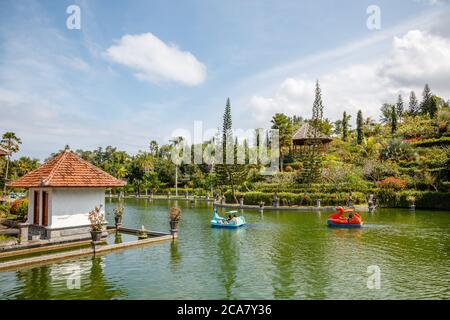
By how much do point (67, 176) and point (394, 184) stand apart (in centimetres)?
3415

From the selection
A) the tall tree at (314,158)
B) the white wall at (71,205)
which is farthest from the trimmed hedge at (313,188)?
the white wall at (71,205)

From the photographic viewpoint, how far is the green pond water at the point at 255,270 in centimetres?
1004

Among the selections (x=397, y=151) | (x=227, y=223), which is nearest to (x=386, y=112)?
(x=397, y=151)

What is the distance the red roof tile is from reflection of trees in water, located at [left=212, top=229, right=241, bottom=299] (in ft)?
21.2

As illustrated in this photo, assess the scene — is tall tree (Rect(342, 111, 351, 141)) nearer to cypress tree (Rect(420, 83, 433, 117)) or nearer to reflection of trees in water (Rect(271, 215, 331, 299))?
cypress tree (Rect(420, 83, 433, 117))

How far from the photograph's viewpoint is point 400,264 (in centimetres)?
1321

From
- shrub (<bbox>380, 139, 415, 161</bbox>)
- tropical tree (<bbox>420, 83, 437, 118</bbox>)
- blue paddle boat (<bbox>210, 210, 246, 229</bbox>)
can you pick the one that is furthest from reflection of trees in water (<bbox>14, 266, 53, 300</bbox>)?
tropical tree (<bbox>420, 83, 437, 118</bbox>)

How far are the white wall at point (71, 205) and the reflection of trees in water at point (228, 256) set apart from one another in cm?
685

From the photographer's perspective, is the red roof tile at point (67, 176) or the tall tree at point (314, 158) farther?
the tall tree at point (314, 158)

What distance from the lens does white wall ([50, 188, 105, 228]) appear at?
16547 mm

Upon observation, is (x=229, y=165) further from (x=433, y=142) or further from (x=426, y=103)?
(x=426, y=103)

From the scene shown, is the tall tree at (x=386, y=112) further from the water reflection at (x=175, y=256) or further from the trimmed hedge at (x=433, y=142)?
the water reflection at (x=175, y=256)
